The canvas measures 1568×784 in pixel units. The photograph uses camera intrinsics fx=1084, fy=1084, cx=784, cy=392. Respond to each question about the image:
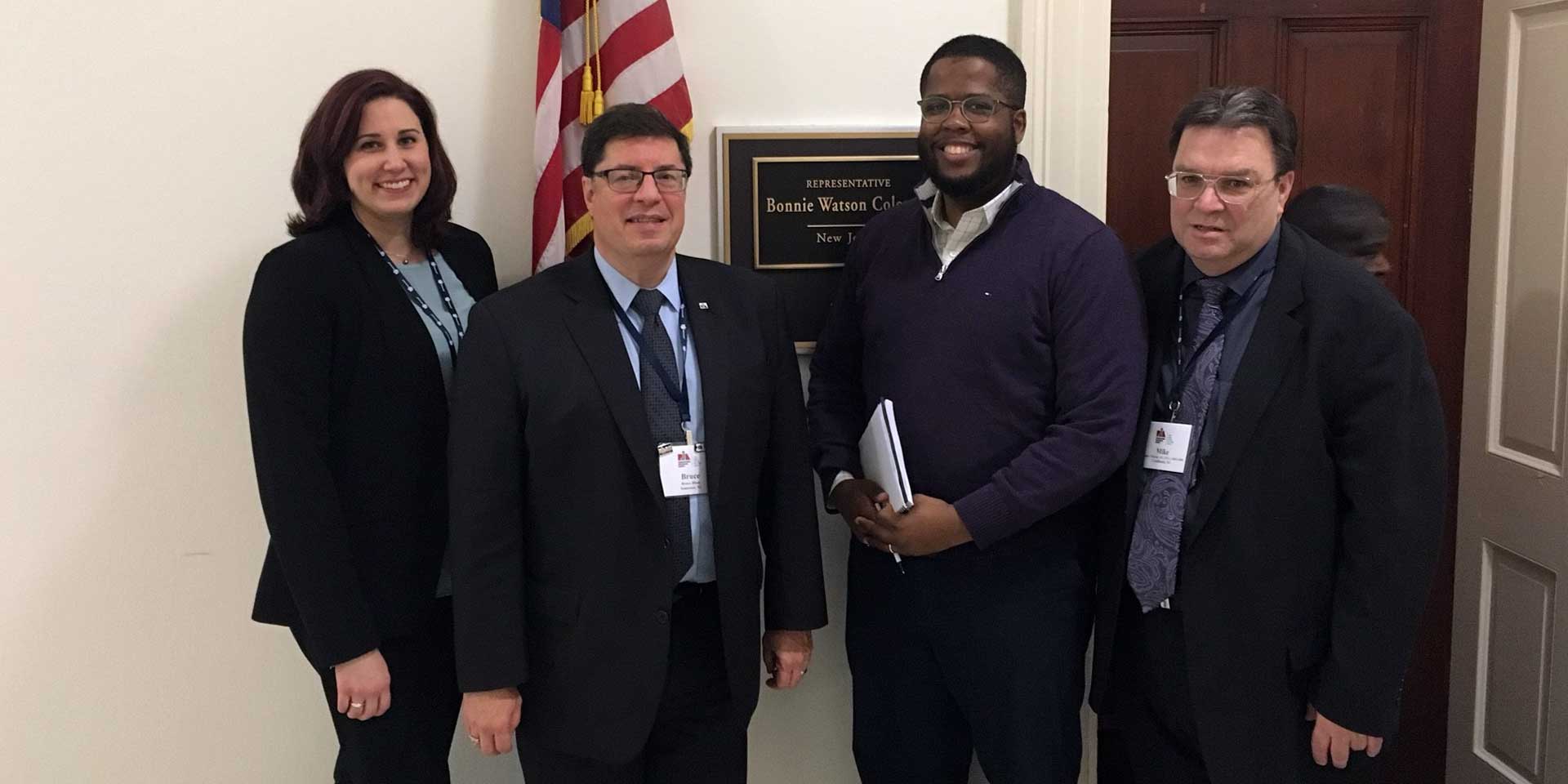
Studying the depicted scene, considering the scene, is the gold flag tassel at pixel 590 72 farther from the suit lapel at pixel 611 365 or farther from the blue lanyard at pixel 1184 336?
the blue lanyard at pixel 1184 336

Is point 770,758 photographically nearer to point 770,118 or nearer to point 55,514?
point 770,118

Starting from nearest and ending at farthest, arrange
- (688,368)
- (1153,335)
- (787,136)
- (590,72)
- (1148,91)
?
(688,368) < (1153,335) < (590,72) < (787,136) < (1148,91)

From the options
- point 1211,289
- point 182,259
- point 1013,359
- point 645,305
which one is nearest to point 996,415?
point 1013,359

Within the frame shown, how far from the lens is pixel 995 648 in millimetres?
1983

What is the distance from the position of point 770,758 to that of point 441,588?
3.37 ft

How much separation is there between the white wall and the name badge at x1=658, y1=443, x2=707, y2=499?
764mm

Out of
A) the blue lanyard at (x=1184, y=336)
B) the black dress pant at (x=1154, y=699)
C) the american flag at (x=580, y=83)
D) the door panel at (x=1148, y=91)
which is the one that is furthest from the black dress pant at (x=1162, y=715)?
the american flag at (x=580, y=83)

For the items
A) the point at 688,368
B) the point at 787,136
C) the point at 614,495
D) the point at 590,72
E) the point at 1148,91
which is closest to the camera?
the point at 614,495

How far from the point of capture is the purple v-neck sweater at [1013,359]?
1.86 m

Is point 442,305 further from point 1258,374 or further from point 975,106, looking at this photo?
point 1258,374

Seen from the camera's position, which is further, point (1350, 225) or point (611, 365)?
point (1350, 225)

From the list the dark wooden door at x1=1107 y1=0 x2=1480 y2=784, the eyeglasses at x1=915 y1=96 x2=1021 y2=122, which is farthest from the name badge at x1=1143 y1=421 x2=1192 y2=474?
the dark wooden door at x1=1107 y1=0 x2=1480 y2=784

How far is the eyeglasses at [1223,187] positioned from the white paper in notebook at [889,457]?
62 centimetres

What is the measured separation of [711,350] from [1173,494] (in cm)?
80
